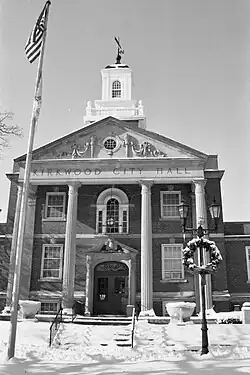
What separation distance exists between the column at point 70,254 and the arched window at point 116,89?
1224 cm

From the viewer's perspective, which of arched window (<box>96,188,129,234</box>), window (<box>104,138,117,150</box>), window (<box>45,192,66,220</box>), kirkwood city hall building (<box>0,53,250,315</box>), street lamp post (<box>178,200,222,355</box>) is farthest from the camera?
window (<box>45,192,66,220</box>)

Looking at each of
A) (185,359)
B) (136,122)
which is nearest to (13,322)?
(185,359)

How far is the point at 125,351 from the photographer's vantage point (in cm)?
1301

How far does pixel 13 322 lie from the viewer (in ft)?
A: 36.8

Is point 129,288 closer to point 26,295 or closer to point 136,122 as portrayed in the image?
point 26,295

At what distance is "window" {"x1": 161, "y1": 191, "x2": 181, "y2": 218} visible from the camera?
24609 millimetres

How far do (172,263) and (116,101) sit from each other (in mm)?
14238

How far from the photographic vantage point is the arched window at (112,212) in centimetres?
2444

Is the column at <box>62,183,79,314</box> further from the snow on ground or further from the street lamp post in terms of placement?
the street lamp post

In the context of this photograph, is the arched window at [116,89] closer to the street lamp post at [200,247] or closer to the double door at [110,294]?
the double door at [110,294]

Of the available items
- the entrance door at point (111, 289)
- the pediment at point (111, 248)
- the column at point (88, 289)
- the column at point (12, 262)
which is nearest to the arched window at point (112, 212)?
the pediment at point (111, 248)

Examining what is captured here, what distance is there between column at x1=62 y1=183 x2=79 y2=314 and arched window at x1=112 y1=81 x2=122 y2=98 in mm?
12241

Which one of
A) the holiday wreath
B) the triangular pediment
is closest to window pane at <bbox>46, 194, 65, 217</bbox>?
the triangular pediment

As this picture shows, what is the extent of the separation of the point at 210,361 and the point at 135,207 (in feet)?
47.6
